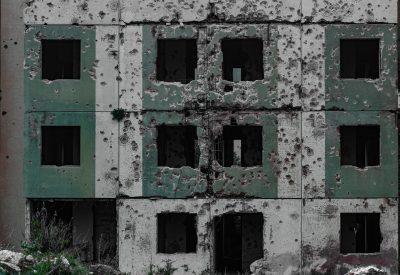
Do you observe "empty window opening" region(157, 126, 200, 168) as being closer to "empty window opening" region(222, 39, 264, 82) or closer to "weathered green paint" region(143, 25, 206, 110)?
"weathered green paint" region(143, 25, 206, 110)

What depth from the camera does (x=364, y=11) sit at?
17469 mm

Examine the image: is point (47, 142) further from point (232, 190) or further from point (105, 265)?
point (232, 190)

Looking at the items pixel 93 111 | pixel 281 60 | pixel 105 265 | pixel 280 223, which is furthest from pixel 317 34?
pixel 105 265

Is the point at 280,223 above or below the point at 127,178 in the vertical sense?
below

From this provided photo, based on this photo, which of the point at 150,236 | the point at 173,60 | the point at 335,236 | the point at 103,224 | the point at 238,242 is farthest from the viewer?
the point at 238,242

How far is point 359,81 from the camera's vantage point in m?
17.4

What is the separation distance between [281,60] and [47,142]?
720cm

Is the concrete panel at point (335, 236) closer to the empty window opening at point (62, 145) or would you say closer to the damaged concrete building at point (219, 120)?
the damaged concrete building at point (219, 120)

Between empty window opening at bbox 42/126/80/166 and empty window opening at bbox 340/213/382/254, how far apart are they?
27.2 ft

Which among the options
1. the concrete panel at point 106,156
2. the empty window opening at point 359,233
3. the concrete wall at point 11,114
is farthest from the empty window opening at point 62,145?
the empty window opening at point 359,233

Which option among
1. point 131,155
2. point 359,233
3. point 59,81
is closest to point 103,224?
point 131,155

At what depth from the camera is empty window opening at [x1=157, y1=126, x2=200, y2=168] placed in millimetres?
19172

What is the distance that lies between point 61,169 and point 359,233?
9.19 m

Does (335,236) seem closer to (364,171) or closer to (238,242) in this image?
(364,171)
